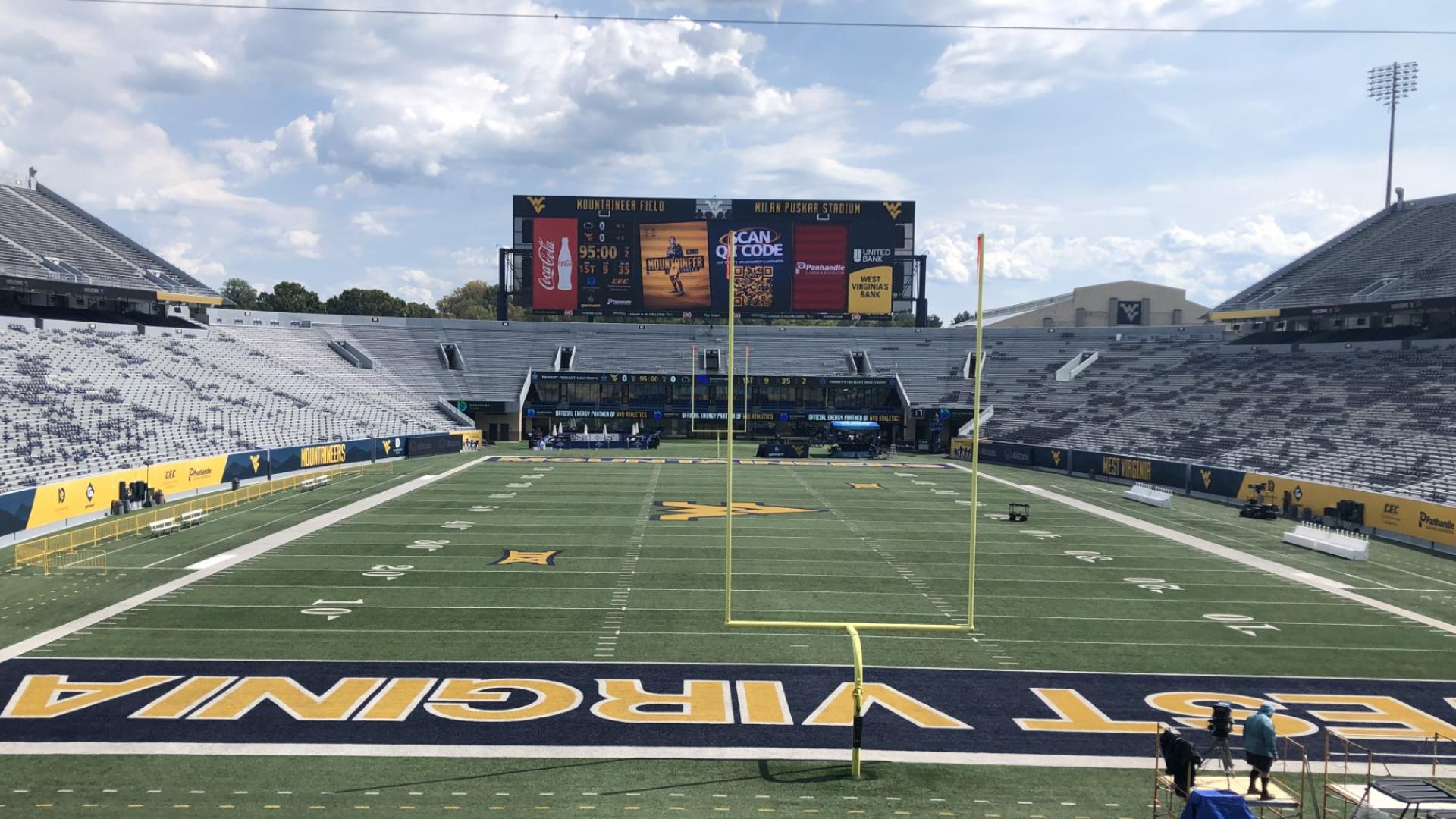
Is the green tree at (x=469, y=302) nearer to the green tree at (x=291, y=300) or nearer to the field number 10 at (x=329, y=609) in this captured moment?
the green tree at (x=291, y=300)

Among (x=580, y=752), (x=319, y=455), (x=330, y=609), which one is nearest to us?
(x=580, y=752)

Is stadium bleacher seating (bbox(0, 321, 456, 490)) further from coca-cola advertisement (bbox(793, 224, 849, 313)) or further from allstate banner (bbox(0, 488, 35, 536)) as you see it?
coca-cola advertisement (bbox(793, 224, 849, 313))

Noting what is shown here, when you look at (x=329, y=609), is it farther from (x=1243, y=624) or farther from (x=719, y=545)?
(x=1243, y=624)

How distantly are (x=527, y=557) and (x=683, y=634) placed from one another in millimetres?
7411

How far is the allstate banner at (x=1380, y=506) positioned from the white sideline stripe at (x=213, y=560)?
32.6 metres

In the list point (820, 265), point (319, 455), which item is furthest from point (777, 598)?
point (820, 265)

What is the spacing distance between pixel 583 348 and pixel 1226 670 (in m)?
53.6

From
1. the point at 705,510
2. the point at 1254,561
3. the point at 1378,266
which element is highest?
the point at 1378,266

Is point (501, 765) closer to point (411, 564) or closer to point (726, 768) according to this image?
point (726, 768)

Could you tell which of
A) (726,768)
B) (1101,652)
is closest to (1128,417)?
(1101,652)

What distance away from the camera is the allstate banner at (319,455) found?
3650cm

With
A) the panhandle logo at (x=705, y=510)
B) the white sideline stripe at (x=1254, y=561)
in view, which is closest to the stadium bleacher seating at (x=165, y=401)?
the panhandle logo at (x=705, y=510)

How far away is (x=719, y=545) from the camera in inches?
923

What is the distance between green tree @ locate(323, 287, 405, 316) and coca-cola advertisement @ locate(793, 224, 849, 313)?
5952 cm
